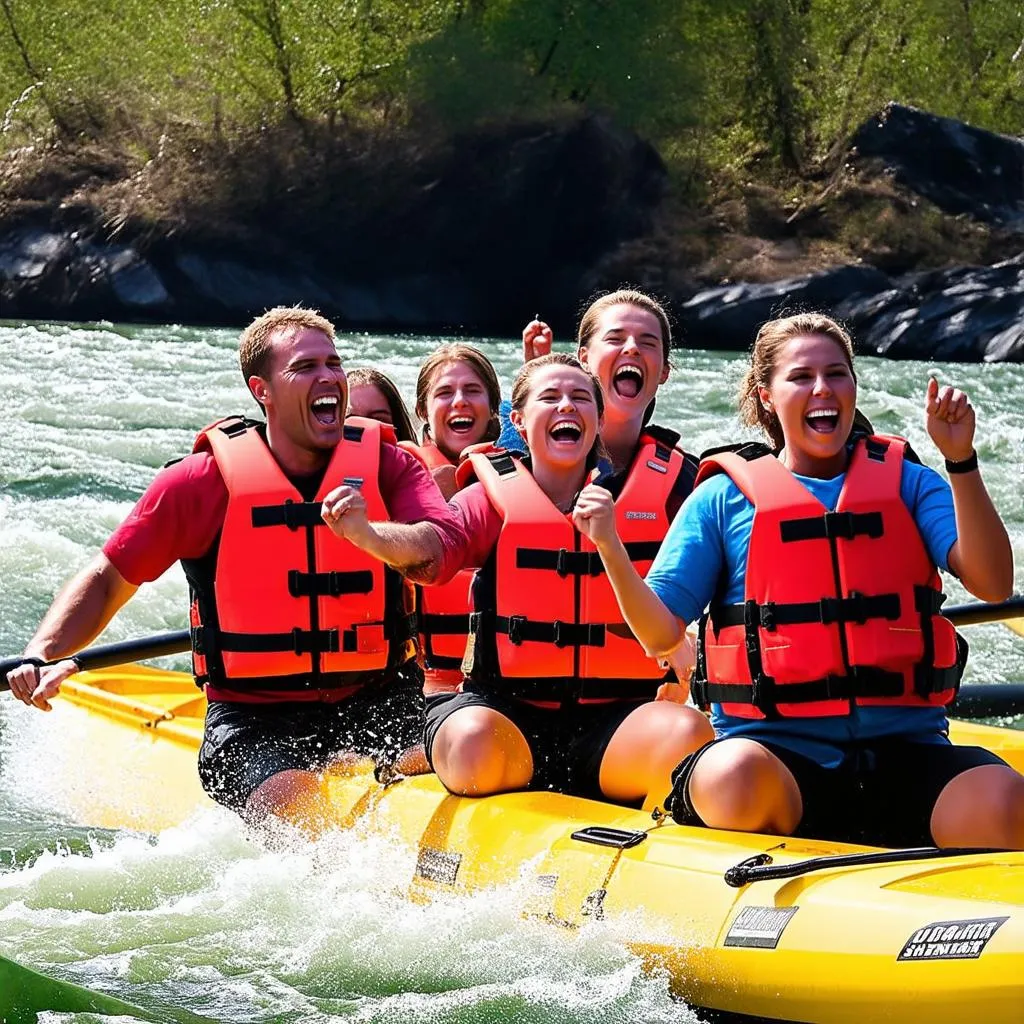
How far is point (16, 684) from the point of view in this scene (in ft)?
9.44

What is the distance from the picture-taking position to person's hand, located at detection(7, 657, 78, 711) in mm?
2869

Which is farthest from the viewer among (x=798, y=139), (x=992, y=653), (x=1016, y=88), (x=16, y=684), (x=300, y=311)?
(x=1016, y=88)

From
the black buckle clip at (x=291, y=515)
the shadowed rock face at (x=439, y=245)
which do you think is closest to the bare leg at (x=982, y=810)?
the black buckle clip at (x=291, y=515)

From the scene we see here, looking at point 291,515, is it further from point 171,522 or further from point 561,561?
point 561,561

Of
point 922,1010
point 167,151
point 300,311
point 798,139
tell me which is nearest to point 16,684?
point 300,311

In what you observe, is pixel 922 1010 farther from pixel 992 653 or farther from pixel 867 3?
pixel 867 3

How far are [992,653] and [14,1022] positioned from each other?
4.37 metres

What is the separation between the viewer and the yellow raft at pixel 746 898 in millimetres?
2250

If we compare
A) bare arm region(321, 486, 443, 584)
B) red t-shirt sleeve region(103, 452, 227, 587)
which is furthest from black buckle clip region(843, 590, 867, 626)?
red t-shirt sleeve region(103, 452, 227, 587)

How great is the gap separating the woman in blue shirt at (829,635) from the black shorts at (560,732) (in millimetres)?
290

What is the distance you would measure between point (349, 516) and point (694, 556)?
558 millimetres

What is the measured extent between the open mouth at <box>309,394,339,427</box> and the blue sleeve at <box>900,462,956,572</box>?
3.56ft

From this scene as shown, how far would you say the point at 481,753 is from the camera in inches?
114

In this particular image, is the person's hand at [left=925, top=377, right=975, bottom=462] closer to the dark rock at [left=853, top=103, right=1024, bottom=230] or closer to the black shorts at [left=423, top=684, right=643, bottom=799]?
the black shorts at [left=423, top=684, right=643, bottom=799]
